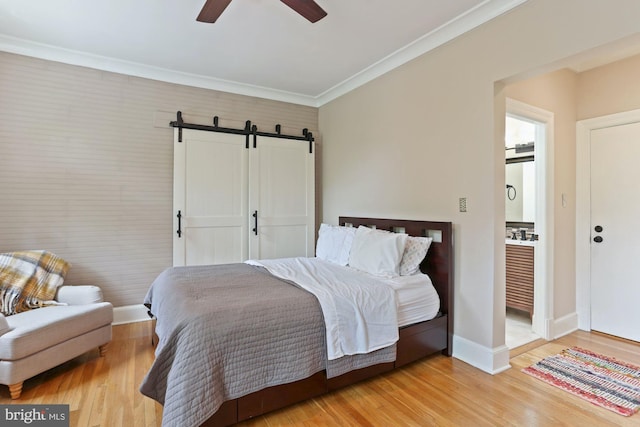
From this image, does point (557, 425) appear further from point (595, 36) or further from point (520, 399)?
point (595, 36)

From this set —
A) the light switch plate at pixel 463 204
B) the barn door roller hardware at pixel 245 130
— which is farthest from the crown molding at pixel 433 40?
the light switch plate at pixel 463 204

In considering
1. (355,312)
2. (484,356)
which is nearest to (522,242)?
(484,356)

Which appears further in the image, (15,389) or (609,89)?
(609,89)

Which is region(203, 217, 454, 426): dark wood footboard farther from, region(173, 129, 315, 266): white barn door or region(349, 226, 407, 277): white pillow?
region(173, 129, 315, 266): white barn door

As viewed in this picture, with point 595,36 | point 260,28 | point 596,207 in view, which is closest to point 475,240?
point 595,36

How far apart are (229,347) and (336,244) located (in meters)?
1.92

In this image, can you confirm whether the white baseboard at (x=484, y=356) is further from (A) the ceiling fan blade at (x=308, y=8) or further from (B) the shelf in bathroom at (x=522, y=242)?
(A) the ceiling fan blade at (x=308, y=8)

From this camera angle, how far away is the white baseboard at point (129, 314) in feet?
11.4

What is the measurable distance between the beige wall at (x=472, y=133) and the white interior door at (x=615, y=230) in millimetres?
269

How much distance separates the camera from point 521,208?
4.36 m

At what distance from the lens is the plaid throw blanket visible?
100 inches

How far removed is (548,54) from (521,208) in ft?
8.85

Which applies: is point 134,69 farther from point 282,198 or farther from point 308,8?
point 308,8

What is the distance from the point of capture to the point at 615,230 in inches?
126
